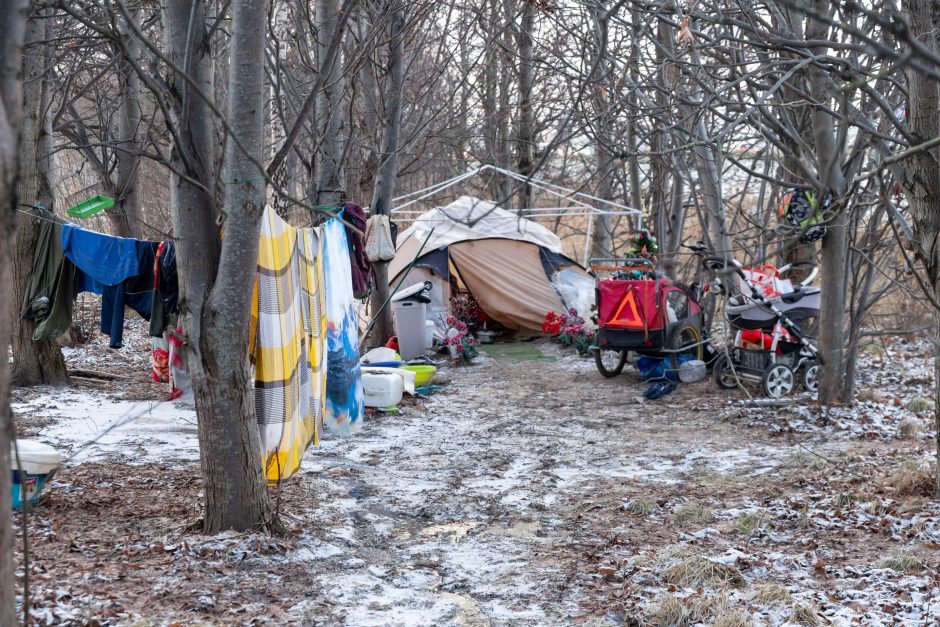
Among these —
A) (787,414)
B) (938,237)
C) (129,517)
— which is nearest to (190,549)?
(129,517)

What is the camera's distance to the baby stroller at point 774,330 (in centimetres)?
882

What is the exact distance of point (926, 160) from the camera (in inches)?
193

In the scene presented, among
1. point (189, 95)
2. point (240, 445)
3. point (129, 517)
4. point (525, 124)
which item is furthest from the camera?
point (525, 124)

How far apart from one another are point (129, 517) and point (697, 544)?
3.12 meters

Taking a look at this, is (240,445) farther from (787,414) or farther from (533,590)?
(787,414)

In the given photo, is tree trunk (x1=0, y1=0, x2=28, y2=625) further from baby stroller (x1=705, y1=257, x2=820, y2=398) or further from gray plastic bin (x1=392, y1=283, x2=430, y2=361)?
gray plastic bin (x1=392, y1=283, x2=430, y2=361)

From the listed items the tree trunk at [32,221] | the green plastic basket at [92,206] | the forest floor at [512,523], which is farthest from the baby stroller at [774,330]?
the tree trunk at [32,221]

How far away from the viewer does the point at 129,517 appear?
466 cm

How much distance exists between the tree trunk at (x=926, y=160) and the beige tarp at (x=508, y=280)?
9.27 m

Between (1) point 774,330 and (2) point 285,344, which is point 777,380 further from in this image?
(2) point 285,344

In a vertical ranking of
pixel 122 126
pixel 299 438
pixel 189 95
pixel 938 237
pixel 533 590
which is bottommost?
pixel 533 590

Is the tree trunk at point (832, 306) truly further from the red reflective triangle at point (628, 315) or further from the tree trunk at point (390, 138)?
the tree trunk at point (390, 138)

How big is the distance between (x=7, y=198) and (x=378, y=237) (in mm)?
7791

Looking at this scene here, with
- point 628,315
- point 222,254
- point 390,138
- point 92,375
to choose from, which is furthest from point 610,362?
Result: point 222,254
